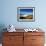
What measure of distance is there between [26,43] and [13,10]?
1266mm

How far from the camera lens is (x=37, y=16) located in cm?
446

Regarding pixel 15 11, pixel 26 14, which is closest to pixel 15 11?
pixel 15 11

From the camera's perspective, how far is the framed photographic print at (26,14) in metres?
4.43

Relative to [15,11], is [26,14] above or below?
below

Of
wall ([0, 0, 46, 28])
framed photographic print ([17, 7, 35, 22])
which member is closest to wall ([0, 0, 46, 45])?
wall ([0, 0, 46, 28])

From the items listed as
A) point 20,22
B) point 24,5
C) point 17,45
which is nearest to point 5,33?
point 17,45

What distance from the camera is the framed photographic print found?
4430mm

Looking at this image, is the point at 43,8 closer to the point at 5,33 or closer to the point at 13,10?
the point at 13,10

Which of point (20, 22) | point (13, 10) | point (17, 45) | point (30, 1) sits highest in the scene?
point (30, 1)

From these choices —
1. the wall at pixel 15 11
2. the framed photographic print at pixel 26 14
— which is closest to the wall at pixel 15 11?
the wall at pixel 15 11

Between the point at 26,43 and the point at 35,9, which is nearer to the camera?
the point at 26,43

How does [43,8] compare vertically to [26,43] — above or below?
above

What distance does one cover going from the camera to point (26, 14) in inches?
175

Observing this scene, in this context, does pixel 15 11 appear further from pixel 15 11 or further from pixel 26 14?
pixel 26 14
